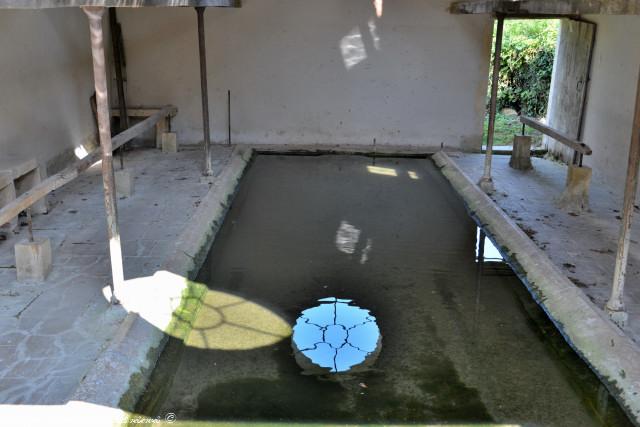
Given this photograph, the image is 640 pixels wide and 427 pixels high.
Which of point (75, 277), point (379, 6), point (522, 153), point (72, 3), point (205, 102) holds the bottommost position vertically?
point (75, 277)

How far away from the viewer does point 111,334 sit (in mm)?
4578

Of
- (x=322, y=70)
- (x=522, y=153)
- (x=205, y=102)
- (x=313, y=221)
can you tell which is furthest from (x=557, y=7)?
(x=322, y=70)

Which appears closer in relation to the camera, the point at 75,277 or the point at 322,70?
the point at 75,277

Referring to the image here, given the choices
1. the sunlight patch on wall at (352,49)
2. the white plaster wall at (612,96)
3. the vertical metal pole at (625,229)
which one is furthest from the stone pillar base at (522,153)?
the vertical metal pole at (625,229)

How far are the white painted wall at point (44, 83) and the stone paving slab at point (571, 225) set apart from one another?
18.5ft

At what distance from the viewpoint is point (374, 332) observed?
16.8 ft

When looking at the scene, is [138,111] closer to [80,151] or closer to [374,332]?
[80,151]

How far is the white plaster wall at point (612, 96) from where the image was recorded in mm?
8266

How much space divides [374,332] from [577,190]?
3654mm

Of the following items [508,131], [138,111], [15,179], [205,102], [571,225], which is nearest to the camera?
[15,179]

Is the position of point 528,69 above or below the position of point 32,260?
above

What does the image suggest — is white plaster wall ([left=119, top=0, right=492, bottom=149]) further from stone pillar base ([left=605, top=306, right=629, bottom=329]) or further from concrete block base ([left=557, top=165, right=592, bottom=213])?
stone pillar base ([left=605, top=306, right=629, bottom=329])

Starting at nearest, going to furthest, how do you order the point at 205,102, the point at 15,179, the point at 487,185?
the point at 15,179 → the point at 487,185 → the point at 205,102

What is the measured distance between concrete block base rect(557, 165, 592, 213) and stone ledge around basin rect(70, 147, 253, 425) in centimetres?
404
